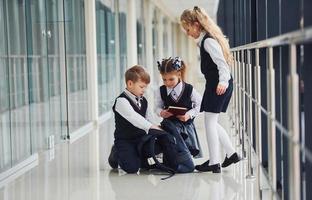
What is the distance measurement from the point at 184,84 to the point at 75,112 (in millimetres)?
1706

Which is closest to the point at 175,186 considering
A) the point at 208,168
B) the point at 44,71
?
the point at 208,168

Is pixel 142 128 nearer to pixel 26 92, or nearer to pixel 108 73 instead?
pixel 26 92

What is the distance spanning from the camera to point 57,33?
13.0 feet

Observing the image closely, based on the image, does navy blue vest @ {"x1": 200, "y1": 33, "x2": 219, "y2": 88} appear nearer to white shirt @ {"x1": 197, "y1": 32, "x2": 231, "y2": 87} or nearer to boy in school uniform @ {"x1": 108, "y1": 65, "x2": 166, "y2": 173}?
white shirt @ {"x1": 197, "y1": 32, "x2": 231, "y2": 87}

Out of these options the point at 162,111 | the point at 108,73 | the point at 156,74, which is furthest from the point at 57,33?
the point at 156,74

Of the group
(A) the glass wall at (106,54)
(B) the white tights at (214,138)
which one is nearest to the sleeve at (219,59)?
(B) the white tights at (214,138)

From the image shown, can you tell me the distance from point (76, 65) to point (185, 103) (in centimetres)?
182

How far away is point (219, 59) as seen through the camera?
2703mm

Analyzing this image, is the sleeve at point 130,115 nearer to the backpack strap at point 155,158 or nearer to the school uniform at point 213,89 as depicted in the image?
the backpack strap at point 155,158

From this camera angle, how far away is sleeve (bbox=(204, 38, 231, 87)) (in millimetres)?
2695

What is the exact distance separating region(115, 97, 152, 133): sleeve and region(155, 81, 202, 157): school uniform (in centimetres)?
22

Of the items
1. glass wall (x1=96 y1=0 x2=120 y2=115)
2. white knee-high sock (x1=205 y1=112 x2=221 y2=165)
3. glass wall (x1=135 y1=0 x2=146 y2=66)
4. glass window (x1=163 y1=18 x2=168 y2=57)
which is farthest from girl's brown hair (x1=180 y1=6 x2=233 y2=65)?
glass window (x1=163 y1=18 x2=168 y2=57)

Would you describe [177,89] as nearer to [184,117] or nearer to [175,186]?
[184,117]

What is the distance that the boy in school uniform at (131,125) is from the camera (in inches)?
112
